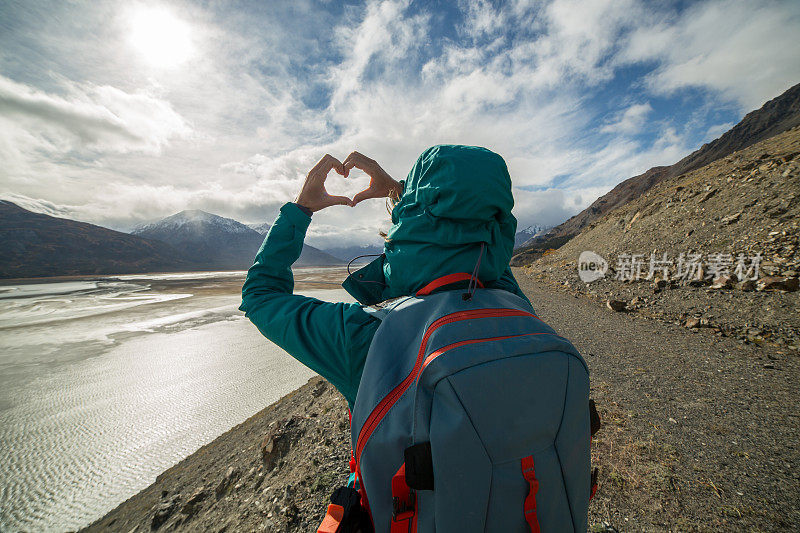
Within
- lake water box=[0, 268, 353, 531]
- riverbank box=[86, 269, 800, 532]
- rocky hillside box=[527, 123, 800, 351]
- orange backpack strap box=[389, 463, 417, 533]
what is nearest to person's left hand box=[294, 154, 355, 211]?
orange backpack strap box=[389, 463, 417, 533]

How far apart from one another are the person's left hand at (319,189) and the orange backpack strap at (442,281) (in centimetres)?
86

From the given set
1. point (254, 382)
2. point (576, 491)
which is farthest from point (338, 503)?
point (254, 382)

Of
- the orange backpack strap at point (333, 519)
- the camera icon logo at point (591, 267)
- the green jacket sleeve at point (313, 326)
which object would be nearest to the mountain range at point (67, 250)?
the camera icon logo at point (591, 267)

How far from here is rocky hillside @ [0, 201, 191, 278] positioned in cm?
8156

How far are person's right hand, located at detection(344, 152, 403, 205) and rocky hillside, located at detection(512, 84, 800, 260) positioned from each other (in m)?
86.4

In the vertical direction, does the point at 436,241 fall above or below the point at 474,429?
above

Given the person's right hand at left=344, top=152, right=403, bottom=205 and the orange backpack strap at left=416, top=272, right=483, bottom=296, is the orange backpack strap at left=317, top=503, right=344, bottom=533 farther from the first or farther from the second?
the person's right hand at left=344, top=152, right=403, bottom=205

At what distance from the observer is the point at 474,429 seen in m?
0.89

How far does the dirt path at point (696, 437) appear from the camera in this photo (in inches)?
92.9

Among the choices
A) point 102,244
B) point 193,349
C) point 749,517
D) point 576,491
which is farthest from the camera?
point 102,244

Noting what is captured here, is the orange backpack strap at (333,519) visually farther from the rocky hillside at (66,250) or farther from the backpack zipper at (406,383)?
the rocky hillside at (66,250)

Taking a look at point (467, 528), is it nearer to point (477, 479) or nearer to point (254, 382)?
point (477, 479)

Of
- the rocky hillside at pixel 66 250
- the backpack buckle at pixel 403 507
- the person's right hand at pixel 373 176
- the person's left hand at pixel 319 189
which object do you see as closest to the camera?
the backpack buckle at pixel 403 507

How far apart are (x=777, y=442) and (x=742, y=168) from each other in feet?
45.3
